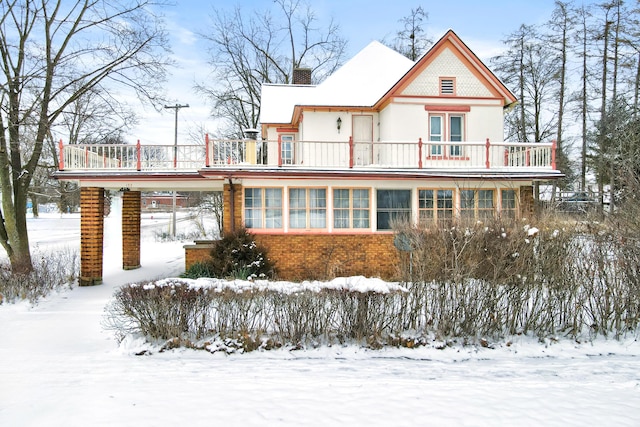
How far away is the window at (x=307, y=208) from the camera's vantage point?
44.1ft

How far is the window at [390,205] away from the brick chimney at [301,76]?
10510 mm

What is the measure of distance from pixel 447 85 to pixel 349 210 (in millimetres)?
5889

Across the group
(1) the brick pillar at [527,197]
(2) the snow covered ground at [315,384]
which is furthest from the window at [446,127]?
(2) the snow covered ground at [315,384]

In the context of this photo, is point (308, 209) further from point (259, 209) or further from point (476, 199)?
point (476, 199)

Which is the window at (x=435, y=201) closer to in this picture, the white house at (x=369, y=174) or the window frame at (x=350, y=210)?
the white house at (x=369, y=174)

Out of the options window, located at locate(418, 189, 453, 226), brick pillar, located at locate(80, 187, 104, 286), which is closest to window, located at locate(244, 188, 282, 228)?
window, located at locate(418, 189, 453, 226)

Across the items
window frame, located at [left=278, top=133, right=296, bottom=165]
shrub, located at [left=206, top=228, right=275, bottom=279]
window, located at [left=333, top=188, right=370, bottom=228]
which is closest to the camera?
shrub, located at [left=206, top=228, right=275, bottom=279]

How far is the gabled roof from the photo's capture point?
49.8ft

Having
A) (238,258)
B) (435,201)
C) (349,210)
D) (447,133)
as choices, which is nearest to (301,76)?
(447,133)

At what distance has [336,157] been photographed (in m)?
14.9

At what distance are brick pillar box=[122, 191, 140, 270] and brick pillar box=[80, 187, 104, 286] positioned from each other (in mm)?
2616

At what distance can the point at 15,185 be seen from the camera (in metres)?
13.9

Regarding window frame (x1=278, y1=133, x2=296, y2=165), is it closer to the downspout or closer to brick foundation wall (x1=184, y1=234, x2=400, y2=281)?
the downspout

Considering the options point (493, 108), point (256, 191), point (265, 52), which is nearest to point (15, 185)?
point (256, 191)
